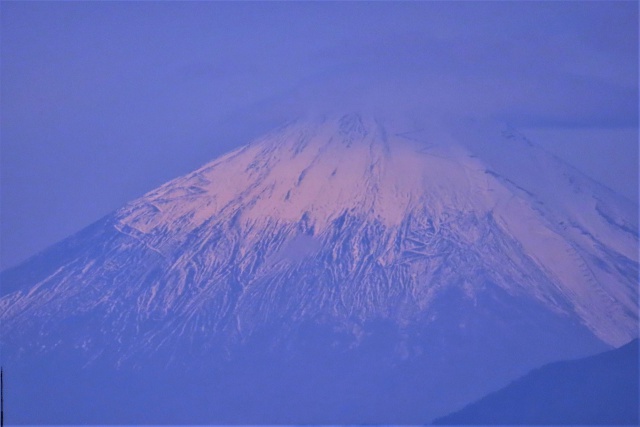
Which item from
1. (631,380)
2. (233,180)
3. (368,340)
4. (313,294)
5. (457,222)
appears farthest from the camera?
(233,180)

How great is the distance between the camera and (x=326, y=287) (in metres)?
18.0

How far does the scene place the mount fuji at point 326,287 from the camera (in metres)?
16.0

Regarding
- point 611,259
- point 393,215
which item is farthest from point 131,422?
point 611,259

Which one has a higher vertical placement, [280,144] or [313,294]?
[280,144]

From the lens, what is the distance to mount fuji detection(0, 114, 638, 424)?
16047 mm

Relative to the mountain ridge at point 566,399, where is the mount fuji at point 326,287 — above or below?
above

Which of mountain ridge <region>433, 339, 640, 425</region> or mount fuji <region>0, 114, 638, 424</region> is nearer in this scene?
mountain ridge <region>433, 339, 640, 425</region>

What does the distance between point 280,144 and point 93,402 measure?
720cm

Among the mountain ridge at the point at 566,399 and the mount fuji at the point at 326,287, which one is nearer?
the mountain ridge at the point at 566,399

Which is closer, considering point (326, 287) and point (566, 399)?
point (566, 399)

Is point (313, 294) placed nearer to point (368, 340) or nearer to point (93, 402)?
point (368, 340)

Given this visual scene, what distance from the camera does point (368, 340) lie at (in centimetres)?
1675

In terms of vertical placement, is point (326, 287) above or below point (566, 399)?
above

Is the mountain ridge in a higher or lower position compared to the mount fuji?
lower
